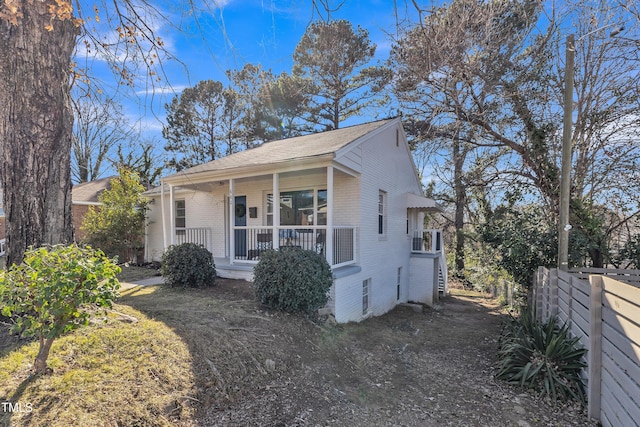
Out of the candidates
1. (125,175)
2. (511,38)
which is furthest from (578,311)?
(125,175)

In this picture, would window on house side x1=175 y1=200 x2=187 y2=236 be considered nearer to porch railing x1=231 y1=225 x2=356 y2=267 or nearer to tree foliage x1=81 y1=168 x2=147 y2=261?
tree foliage x1=81 y1=168 x2=147 y2=261

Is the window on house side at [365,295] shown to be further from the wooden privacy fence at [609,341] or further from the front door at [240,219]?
the wooden privacy fence at [609,341]

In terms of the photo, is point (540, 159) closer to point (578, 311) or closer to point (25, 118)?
point (578, 311)

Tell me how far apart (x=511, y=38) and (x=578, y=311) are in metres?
9.16

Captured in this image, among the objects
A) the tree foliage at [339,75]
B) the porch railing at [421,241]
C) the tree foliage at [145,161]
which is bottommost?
the porch railing at [421,241]

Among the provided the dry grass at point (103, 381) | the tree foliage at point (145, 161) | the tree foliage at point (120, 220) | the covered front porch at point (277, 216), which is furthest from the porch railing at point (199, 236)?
the tree foliage at point (145, 161)

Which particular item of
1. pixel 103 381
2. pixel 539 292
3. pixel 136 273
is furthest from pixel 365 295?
pixel 136 273

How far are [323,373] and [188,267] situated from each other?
457 centimetres

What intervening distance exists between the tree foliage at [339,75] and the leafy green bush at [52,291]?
15430 millimetres

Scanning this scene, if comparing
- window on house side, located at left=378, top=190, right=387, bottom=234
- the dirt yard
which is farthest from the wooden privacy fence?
window on house side, located at left=378, top=190, right=387, bottom=234

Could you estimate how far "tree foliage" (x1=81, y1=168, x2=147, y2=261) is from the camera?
1146 cm

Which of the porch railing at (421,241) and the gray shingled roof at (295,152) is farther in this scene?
the porch railing at (421,241)

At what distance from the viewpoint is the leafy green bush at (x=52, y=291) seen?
2752 mm

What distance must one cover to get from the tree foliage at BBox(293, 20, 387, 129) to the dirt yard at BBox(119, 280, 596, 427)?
45.4 feet
